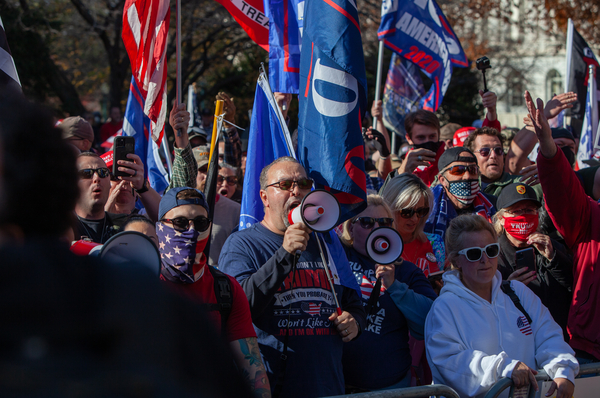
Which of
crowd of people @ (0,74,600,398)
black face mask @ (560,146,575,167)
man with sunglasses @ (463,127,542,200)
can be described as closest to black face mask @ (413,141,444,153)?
man with sunglasses @ (463,127,542,200)

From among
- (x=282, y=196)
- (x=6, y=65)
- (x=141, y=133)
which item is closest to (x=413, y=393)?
(x=282, y=196)

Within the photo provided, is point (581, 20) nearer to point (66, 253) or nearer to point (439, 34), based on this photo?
point (439, 34)

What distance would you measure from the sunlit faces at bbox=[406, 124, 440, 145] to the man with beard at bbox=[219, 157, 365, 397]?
249 centimetres

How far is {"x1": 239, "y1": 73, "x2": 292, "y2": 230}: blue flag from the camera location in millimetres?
4125

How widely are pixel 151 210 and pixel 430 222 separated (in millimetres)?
2142

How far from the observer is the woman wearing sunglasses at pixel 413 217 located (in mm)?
4145

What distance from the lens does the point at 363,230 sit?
377cm

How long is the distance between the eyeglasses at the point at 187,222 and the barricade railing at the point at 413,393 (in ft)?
3.40

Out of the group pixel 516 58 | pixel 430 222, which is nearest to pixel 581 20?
pixel 516 58

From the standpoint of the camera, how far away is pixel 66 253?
0.77 m

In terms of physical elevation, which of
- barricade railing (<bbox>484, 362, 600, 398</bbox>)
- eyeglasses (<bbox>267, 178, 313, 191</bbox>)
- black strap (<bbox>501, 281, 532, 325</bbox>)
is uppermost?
eyeglasses (<bbox>267, 178, 313, 191</bbox>)

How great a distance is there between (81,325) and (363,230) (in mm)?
3109

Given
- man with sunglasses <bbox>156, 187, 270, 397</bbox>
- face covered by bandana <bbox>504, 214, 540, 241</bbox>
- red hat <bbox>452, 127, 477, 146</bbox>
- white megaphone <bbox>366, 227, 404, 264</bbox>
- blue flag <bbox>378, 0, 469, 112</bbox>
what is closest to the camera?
man with sunglasses <bbox>156, 187, 270, 397</bbox>

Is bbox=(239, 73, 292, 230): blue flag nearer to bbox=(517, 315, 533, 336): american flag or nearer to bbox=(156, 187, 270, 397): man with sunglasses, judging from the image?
bbox=(156, 187, 270, 397): man with sunglasses
